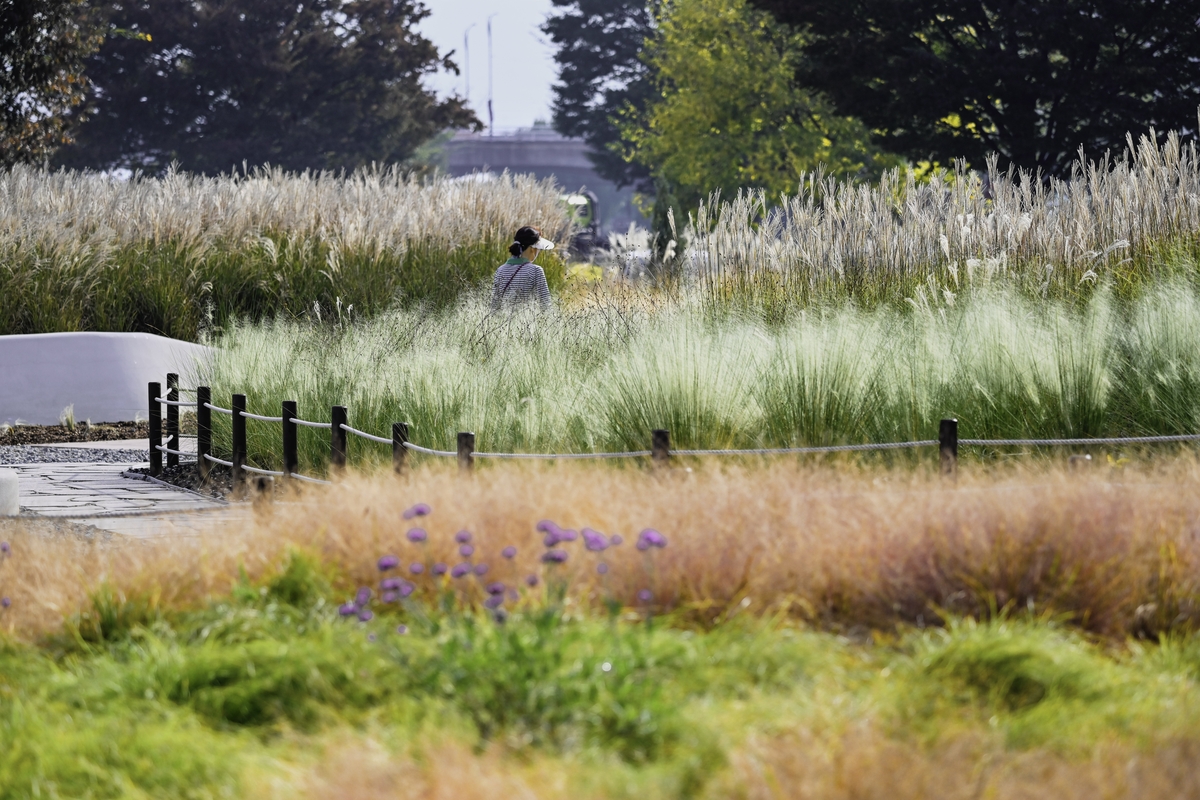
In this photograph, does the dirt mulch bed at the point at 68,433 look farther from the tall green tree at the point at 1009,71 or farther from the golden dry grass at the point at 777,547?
the tall green tree at the point at 1009,71

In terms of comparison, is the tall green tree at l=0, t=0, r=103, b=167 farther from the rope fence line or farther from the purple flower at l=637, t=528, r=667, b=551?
the purple flower at l=637, t=528, r=667, b=551

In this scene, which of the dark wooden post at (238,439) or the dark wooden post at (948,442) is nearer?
the dark wooden post at (948,442)

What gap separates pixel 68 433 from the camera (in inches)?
474

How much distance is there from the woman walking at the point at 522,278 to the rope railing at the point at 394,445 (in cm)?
242

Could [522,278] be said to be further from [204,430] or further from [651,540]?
[651,540]

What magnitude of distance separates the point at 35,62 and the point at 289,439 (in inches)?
534

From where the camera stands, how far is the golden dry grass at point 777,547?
419cm

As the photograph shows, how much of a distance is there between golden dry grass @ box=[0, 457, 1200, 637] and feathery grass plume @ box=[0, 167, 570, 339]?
837 cm

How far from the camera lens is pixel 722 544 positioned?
14.2ft

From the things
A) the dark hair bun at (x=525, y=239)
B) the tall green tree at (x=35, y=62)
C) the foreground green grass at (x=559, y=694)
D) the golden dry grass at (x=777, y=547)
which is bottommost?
the foreground green grass at (x=559, y=694)

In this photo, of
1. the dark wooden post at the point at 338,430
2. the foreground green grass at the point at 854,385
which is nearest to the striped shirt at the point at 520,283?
the foreground green grass at the point at 854,385

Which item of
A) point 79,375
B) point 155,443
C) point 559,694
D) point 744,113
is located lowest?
point 559,694

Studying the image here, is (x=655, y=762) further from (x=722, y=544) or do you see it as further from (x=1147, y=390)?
(x=1147, y=390)

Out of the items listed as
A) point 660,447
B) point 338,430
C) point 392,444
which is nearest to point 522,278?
point 338,430
